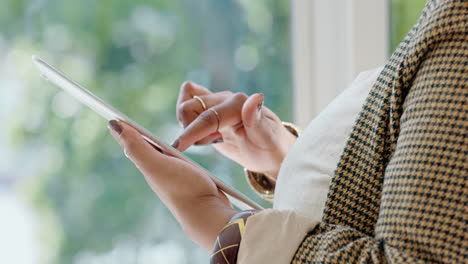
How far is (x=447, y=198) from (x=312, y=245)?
116 mm

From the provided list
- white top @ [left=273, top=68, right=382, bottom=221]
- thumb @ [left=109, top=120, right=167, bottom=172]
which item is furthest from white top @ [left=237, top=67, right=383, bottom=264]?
thumb @ [left=109, top=120, right=167, bottom=172]

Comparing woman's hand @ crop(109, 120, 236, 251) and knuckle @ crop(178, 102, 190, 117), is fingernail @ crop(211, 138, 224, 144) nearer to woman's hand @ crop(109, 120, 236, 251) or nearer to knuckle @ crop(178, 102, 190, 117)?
knuckle @ crop(178, 102, 190, 117)

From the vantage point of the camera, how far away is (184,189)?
62cm

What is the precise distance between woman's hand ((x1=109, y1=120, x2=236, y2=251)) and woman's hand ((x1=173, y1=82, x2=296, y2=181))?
0.42ft

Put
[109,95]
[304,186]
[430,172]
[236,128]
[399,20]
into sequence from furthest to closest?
[399,20], [109,95], [236,128], [304,186], [430,172]

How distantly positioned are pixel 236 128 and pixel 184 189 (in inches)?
11.8

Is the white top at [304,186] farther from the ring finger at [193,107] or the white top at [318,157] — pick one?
the ring finger at [193,107]

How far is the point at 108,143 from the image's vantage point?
1.34m

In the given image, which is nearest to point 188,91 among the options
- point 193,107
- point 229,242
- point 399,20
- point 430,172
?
point 193,107

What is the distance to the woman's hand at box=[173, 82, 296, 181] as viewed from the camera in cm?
80

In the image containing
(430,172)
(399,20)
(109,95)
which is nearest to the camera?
(430,172)

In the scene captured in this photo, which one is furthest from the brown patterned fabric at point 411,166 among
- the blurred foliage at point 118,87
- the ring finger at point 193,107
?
the blurred foliage at point 118,87

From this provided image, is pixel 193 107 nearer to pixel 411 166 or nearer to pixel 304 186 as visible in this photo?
pixel 304 186

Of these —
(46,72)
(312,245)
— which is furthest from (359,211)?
(46,72)
